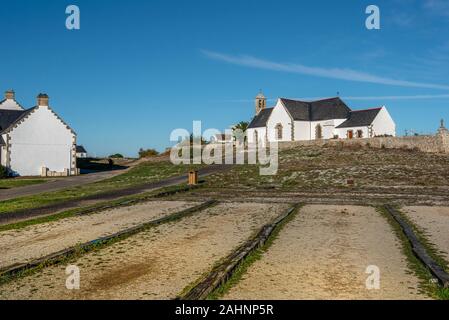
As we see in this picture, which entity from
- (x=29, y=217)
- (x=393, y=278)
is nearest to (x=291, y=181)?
(x=29, y=217)

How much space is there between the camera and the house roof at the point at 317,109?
61.1 metres

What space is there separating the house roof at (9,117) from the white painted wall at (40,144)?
1.13 meters

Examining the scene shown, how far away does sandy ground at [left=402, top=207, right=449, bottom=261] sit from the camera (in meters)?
10.8

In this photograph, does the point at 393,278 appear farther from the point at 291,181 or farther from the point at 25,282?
the point at 291,181

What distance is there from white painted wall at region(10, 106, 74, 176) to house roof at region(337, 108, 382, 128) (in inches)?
1502

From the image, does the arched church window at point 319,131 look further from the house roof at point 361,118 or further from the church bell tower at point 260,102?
the church bell tower at point 260,102

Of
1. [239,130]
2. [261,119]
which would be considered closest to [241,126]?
[239,130]

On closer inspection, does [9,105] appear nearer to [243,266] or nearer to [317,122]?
[317,122]

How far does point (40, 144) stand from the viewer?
4022cm

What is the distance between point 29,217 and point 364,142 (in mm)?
38673

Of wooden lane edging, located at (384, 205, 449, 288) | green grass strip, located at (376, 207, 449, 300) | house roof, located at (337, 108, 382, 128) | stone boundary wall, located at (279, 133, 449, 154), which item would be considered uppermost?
house roof, located at (337, 108, 382, 128)

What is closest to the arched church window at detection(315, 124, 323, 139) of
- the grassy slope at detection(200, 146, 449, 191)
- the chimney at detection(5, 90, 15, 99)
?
the grassy slope at detection(200, 146, 449, 191)

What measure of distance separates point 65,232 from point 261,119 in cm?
5872

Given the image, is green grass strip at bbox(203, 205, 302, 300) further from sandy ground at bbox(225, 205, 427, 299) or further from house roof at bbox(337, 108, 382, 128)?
house roof at bbox(337, 108, 382, 128)
